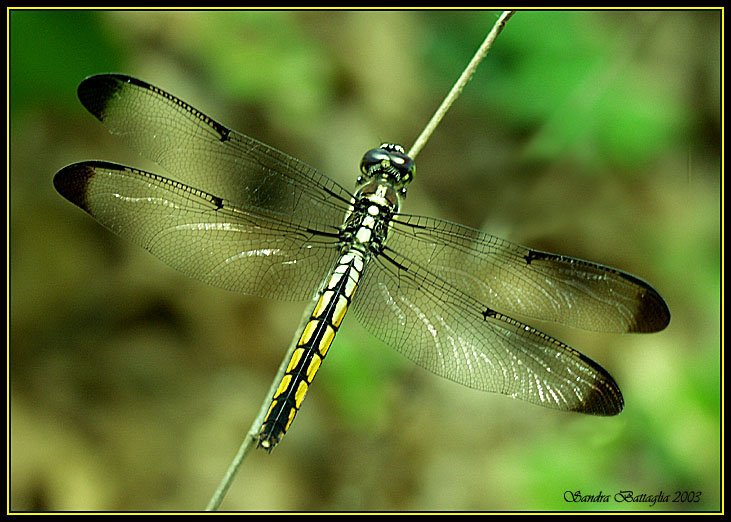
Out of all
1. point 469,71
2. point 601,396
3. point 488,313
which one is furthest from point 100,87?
point 601,396

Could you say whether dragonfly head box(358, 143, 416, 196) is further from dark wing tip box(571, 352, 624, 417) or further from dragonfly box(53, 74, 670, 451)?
dark wing tip box(571, 352, 624, 417)

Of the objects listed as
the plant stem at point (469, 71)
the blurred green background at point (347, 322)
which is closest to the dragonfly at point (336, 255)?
the plant stem at point (469, 71)

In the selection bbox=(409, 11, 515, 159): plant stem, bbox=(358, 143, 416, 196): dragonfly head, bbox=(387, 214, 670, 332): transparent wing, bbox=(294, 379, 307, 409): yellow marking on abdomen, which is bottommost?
bbox=(294, 379, 307, 409): yellow marking on abdomen

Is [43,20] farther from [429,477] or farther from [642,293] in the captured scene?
[429,477]

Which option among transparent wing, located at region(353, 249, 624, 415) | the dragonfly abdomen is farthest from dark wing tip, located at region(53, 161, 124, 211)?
transparent wing, located at region(353, 249, 624, 415)

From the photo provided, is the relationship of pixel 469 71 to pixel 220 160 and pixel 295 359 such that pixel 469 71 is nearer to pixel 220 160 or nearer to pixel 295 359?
pixel 220 160

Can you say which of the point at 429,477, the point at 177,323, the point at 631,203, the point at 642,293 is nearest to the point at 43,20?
the point at 177,323
